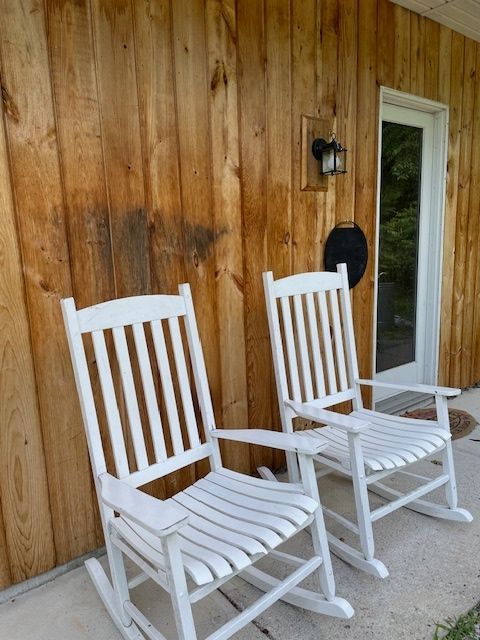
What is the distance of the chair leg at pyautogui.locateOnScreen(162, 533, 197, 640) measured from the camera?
103 centimetres

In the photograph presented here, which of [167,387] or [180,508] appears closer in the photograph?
[180,508]

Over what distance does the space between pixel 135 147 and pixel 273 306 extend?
836mm

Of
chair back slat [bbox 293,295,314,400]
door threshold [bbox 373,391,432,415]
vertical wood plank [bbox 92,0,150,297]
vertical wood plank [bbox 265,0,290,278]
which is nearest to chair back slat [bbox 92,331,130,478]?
vertical wood plank [bbox 92,0,150,297]

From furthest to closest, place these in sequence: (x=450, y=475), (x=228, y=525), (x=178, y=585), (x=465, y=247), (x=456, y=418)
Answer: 1. (x=465, y=247)
2. (x=456, y=418)
3. (x=450, y=475)
4. (x=228, y=525)
5. (x=178, y=585)

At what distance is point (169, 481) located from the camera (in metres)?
1.97

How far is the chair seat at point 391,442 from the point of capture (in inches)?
64.2

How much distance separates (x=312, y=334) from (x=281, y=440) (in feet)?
2.36

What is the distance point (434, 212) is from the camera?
10.1ft

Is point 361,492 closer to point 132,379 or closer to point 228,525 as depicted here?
point 228,525

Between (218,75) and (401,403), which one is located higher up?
(218,75)

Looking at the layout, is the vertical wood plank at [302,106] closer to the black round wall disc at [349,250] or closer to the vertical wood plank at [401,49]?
the black round wall disc at [349,250]

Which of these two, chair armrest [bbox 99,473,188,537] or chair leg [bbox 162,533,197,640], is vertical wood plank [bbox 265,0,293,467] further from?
chair leg [bbox 162,533,197,640]

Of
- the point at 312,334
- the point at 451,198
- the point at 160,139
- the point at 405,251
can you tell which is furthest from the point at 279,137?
the point at 451,198

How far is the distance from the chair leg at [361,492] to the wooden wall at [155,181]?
72cm
